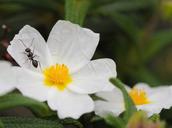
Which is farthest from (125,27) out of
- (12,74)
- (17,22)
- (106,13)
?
(12,74)

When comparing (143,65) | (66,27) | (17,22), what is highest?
(66,27)

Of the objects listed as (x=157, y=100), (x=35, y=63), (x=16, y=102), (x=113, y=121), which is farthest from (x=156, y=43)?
(x=16, y=102)

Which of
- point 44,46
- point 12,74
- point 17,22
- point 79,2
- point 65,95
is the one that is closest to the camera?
point 12,74

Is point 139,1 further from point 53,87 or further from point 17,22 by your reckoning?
point 53,87

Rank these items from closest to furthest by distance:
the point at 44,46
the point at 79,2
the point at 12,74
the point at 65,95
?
the point at 12,74, the point at 65,95, the point at 44,46, the point at 79,2

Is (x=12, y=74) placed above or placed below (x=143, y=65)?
above

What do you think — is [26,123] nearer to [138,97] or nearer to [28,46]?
[28,46]

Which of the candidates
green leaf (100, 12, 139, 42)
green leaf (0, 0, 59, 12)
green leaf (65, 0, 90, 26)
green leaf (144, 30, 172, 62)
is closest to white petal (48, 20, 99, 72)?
green leaf (65, 0, 90, 26)
